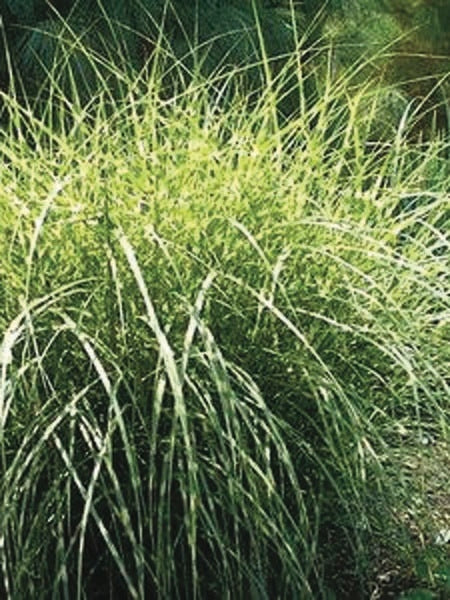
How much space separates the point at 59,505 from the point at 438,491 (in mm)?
965

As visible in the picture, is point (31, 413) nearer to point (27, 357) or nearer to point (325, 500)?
point (27, 357)

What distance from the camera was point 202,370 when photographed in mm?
2076

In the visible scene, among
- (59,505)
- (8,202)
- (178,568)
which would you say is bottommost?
(178,568)

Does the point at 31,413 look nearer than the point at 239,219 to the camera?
Yes

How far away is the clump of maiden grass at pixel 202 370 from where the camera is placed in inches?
77.9

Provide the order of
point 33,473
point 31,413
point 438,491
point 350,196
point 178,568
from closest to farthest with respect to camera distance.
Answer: point 33,473 → point 31,413 → point 178,568 → point 350,196 → point 438,491

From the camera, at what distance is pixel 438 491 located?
2.62 metres

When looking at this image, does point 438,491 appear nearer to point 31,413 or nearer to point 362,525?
point 362,525

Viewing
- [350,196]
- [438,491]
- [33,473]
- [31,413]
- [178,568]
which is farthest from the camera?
[438,491]

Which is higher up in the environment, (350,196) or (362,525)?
(350,196)

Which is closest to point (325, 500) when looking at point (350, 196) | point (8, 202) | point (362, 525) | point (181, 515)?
point (362, 525)

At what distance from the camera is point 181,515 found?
2174 millimetres

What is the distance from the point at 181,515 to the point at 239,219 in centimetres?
51

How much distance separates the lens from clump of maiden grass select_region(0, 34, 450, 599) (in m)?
1.98
